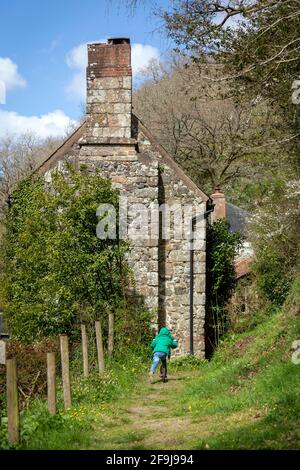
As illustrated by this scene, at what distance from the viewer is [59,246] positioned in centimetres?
1667

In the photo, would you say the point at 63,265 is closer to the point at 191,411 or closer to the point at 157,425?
the point at 191,411

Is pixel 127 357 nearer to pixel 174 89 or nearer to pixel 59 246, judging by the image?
pixel 59 246

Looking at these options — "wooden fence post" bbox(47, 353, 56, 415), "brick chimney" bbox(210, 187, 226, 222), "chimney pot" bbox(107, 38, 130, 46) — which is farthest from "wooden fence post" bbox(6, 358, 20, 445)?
"brick chimney" bbox(210, 187, 226, 222)

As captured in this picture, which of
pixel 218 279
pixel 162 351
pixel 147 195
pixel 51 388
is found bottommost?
pixel 162 351

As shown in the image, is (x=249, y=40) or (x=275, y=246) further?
(x=275, y=246)

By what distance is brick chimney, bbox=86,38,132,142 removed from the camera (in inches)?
738

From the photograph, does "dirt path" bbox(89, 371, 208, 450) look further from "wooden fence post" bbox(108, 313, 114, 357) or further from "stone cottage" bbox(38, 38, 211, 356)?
"stone cottage" bbox(38, 38, 211, 356)

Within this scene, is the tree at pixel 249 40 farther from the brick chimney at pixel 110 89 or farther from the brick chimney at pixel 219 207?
the brick chimney at pixel 219 207

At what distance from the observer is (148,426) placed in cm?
913

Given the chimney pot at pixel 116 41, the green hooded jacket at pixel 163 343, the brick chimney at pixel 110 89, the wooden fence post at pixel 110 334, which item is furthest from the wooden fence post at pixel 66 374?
the chimney pot at pixel 116 41

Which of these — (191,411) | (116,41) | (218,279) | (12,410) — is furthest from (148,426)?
(116,41)

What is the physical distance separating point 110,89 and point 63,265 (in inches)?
214

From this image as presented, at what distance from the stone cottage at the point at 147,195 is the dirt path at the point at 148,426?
609 centimetres

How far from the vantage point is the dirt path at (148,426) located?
7805 millimetres
